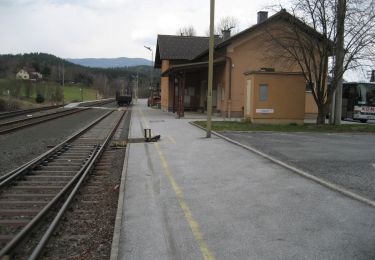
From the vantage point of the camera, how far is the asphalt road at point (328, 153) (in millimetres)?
9625

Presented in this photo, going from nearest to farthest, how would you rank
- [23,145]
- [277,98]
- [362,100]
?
1. [23,145]
2. [277,98]
3. [362,100]

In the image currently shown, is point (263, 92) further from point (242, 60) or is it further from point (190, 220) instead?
point (190, 220)

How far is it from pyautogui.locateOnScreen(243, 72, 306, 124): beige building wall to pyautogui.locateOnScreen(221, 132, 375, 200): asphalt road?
18.3ft

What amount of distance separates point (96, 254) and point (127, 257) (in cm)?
55

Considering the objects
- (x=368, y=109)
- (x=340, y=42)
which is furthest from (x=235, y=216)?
(x=368, y=109)

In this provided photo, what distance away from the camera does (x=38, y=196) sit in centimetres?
858

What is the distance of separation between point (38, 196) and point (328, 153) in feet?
27.3

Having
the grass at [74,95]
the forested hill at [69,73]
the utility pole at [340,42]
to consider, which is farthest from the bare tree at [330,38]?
the forested hill at [69,73]

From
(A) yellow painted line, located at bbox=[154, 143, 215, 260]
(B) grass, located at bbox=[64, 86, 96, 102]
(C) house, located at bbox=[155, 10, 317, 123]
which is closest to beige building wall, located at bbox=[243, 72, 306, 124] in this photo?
(C) house, located at bbox=[155, 10, 317, 123]

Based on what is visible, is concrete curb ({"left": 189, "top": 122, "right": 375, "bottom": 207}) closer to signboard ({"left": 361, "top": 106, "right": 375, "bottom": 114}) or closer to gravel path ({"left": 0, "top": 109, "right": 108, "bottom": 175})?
gravel path ({"left": 0, "top": 109, "right": 108, "bottom": 175})

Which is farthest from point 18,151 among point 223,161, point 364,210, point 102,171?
point 364,210

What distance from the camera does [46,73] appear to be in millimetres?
127625

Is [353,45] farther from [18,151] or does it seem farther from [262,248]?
[262,248]

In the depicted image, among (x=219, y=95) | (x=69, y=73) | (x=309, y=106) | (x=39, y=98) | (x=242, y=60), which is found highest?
(x=69, y=73)
